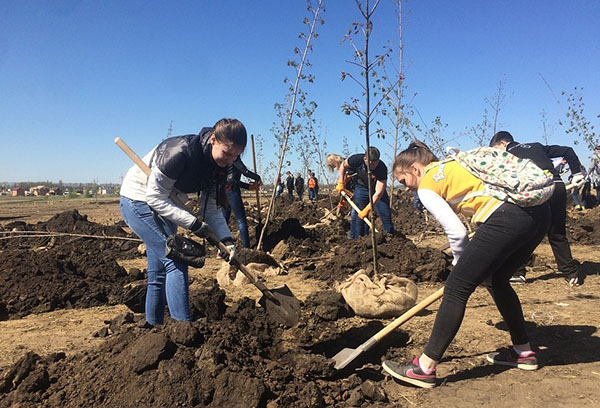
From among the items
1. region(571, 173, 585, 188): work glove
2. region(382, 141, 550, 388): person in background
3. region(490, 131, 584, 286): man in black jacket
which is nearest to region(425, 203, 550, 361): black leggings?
region(382, 141, 550, 388): person in background

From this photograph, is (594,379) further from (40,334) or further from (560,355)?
(40,334)

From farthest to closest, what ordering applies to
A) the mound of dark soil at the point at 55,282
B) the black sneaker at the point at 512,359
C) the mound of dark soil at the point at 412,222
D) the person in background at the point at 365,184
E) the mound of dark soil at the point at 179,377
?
the mound of dark soil at the point at 412,222 → the person in background at the point at 365,184 → the mound of dark soil at the point at 55,282 → the black sneaker at the point at 512,359 → the mound of dark soil at the point at 179,377

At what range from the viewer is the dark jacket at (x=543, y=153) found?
386 cm

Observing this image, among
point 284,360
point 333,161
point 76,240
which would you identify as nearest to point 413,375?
point 284,360

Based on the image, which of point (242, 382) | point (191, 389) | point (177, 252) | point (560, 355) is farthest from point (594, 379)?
point (177, 252)

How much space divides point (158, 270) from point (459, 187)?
6.70ft

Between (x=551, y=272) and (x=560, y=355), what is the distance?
2.84 metres

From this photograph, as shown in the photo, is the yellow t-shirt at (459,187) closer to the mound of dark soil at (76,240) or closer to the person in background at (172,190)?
the person in background at (172,190)

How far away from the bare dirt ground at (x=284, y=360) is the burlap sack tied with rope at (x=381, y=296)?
0.39 ft

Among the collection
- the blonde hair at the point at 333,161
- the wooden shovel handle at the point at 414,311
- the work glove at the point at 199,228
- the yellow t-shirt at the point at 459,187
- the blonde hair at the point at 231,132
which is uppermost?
the blonde hair at the point at 333,161

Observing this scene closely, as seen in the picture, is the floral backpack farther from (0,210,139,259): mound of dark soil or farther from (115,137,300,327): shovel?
(0,210,139,259): mound of dark soil

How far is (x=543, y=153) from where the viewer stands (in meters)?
3.94

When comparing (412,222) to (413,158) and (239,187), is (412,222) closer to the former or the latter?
(239,187)

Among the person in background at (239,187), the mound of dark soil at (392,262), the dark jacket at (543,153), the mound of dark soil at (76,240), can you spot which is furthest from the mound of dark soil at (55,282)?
the dark jacket at (543,153)
